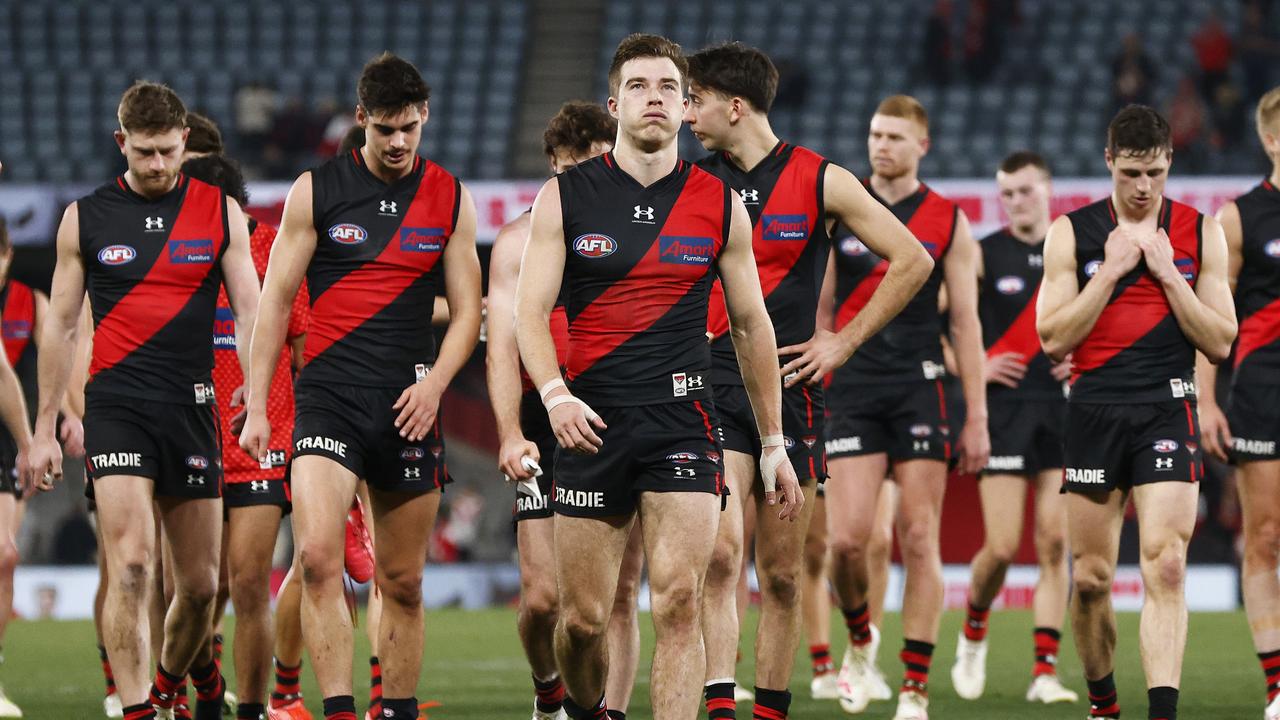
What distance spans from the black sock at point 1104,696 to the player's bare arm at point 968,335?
1582mm

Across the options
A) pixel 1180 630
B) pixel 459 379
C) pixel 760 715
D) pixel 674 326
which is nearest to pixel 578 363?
pixel 674 326

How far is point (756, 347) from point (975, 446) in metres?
3.19

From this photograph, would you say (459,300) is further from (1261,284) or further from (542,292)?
(1261,284)

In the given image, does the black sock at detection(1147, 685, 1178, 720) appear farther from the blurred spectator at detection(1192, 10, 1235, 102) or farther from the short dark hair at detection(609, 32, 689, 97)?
the blurred spectator at detection(1192, 10, 1235, 102)

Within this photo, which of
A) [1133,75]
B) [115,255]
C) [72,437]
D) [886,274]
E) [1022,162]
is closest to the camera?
[886,274]

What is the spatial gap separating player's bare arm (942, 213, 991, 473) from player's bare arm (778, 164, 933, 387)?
2.05m

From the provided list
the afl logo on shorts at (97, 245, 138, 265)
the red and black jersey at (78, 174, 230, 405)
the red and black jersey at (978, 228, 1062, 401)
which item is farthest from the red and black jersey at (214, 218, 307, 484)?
the red and black jersey at (978, 228, 1062, 401)

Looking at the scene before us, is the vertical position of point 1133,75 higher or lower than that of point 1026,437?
higher

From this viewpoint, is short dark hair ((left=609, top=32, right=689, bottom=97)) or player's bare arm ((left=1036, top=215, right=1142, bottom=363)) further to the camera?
player's bare arm ((left=1036, top=215, right=1142, bottom=363))

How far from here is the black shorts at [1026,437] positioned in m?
10.6

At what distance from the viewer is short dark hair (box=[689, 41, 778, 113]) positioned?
745 centimetres

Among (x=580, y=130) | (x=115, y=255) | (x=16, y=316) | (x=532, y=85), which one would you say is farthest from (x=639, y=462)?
(x=532, y=85)

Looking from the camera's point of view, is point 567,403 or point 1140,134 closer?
point 567,403

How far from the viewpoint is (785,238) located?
7395 millimetres
